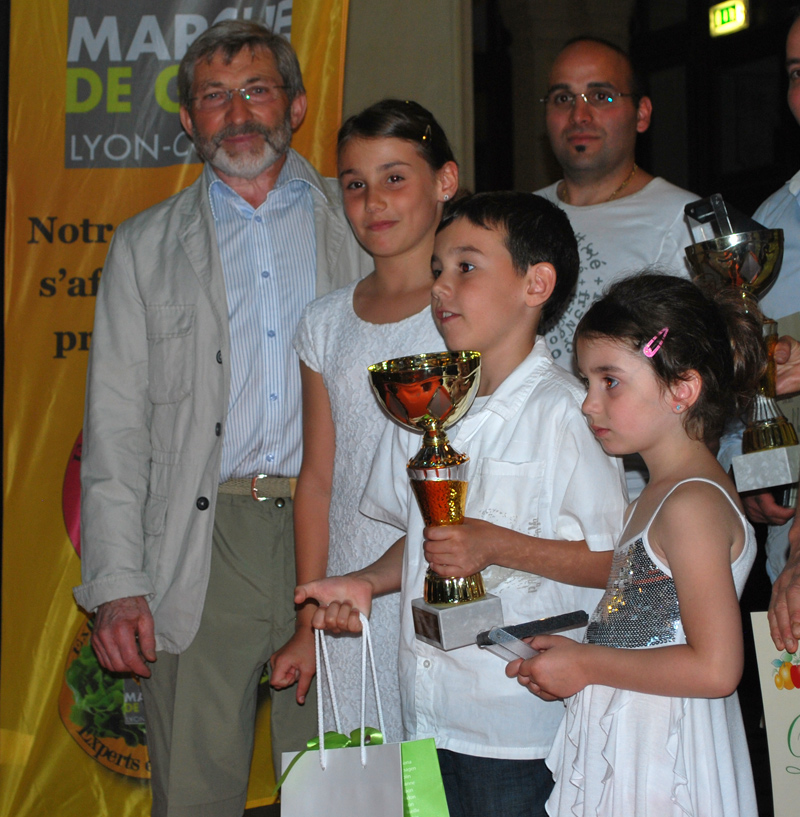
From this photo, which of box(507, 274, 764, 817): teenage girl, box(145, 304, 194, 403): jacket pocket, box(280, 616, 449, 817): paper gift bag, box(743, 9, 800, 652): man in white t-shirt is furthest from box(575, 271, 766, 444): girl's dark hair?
box(145, 304, 194, 403): jacket pocket

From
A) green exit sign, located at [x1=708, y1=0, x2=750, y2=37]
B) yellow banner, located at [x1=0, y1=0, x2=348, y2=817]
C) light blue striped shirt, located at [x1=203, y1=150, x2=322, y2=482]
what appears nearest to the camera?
light blue striped shirt, located at [x1=203, y1=150, x2=322, y2=482]

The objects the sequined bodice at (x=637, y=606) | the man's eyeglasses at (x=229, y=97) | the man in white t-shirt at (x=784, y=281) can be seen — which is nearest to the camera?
the sequined bodice at (x=637, y=606)

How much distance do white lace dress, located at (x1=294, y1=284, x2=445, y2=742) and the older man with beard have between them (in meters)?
0.26

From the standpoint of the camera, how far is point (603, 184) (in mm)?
2635

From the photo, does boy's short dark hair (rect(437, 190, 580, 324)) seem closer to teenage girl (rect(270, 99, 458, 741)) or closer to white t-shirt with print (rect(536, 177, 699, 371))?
teenage girl (rect(270, 99, 458, 741))

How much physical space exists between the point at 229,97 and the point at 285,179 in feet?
0.82

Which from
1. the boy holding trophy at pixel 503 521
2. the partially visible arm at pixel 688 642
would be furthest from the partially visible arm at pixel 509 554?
the partially visible arm at pixel 688 642

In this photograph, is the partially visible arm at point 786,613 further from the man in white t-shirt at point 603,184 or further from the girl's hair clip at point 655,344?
the man in white t-shirt at point 603,184

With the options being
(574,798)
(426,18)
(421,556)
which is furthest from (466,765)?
(426,18)

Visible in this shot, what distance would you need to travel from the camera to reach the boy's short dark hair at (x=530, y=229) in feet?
5.59

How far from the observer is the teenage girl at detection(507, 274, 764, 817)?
1.33 metres

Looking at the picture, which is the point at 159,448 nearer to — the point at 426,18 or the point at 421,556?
the point at 421,556

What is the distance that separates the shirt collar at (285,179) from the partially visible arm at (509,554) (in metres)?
1.35

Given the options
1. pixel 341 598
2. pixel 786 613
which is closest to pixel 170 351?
pixel 341 598
